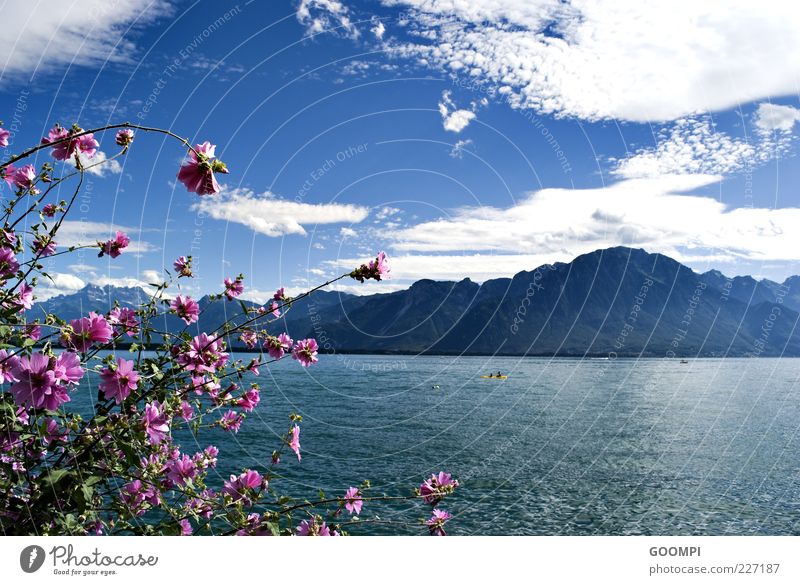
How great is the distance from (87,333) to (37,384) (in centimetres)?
45

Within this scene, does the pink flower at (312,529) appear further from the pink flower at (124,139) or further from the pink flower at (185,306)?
the pink flower at (124,139)

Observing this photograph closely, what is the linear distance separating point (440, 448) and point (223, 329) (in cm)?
3002

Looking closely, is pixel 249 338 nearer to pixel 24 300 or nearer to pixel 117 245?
pixel 117 245

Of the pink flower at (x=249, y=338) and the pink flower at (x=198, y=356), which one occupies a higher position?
the pink flower at (x=249, y=338)

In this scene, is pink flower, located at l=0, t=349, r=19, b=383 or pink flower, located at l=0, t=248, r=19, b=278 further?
pink flower, located at l=0, t=248, r=19, b=278

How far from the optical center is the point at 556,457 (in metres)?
30.0

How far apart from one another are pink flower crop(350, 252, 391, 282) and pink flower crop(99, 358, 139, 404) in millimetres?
1136

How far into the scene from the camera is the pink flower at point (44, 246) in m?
2.99

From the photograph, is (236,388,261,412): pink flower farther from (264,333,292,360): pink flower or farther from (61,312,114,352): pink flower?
(61,312,114,352): pink flower

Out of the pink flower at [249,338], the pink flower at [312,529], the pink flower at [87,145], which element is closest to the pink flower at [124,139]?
the pink flower at [87,145]

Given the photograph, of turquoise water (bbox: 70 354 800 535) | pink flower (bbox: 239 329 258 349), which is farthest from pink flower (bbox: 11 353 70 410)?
pink flower (bbox: 239 329 258 349)

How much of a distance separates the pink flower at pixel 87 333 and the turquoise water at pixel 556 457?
1.77 m

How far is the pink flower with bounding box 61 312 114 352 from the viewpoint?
2467 mm
